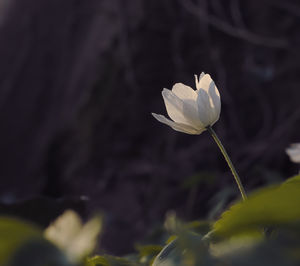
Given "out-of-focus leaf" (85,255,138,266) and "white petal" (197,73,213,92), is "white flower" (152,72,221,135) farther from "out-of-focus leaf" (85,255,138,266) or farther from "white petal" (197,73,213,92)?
"out-of-focus leaf" (85,255,138,266)

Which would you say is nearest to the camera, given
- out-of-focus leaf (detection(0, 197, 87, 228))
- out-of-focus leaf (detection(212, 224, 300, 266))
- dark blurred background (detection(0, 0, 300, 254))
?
out-of-focus leaf (detection(212, 224, 300, 266))

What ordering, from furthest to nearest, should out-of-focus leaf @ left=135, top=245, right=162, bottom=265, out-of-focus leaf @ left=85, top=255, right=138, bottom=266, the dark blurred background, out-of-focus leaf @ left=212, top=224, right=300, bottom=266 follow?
1. the dark blurred background
2. out-of-focus leaf @ left=135, top=245, right=162, bottom=265
3. out-of-focus leaf @ left=85, top=255, right=138, bottom=266
4. out-of-focus leaf @ left=212, top=224, right=300, bottom=266

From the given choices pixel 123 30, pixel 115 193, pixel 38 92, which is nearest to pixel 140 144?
pixel 115 193

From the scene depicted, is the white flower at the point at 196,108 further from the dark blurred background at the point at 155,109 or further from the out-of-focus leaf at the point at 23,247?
the dark blurred background at the point at 155,109

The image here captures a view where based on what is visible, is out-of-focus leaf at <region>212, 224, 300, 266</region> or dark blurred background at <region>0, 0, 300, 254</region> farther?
dark blurred background at <region>0, 0, 300, 254</region>

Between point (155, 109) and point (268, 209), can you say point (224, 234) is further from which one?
point (155, 109)

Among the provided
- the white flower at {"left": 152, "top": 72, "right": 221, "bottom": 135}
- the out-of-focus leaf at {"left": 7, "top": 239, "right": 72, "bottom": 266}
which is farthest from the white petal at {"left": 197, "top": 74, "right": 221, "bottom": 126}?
the out-of-focus leaf at {"left": 7, "top": 239, "right": 72, "bottom": 266}

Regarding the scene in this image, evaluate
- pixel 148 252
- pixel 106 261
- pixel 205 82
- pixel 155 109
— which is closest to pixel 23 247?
pixel 106 261
